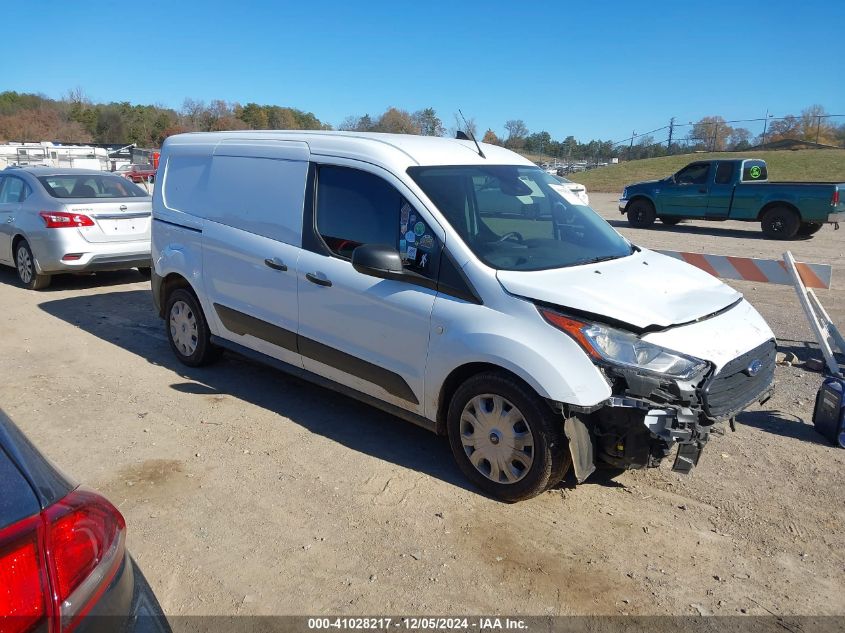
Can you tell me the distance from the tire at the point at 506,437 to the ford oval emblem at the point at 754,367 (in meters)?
1.15

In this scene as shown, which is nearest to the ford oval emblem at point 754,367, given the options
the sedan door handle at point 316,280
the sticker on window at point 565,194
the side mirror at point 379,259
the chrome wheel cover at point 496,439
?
the chrome wheel cover at point 496,439

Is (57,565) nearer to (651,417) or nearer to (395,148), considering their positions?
(651,417)

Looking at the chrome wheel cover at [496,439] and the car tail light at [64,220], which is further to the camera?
the car tail light at [64,220]

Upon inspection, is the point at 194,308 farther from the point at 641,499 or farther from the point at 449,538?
the point at 641,499

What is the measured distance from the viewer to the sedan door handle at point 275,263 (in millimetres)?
4828

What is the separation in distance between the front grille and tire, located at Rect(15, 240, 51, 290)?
8.63 meters

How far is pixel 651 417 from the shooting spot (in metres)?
3.38

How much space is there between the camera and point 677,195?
1855 cm

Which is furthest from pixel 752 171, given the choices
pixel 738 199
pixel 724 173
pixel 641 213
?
pixel 641 213

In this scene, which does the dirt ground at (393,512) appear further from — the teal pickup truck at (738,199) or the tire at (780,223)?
the tire at (780,223)

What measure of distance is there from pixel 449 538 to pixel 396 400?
3.51 feet

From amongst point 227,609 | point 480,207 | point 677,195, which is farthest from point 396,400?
point 677,195

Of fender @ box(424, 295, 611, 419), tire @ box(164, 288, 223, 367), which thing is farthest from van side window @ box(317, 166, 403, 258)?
tire @ box(164, 288, 223, 367)

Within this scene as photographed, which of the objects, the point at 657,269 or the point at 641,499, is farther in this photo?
the point at 657,269
